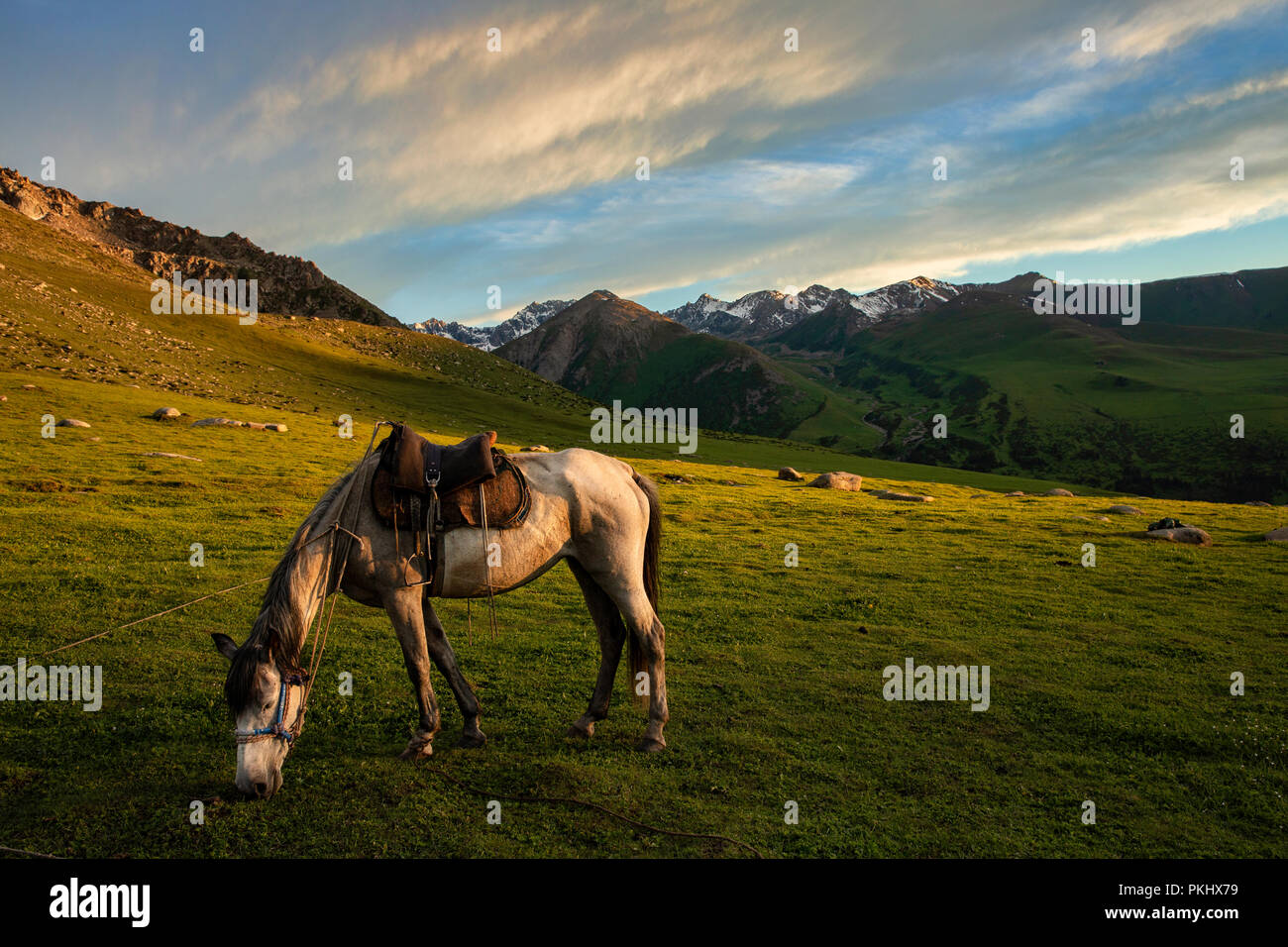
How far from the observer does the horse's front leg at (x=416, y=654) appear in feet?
22.7

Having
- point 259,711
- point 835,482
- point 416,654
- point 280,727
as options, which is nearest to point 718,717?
point 416,654

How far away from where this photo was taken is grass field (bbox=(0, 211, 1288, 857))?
6.26m

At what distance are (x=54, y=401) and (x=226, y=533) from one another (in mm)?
32238

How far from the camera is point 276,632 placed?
20.0 feet

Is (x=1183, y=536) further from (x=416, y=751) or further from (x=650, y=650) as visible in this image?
(x=416, y=751)

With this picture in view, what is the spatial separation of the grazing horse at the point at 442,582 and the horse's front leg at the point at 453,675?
14mm

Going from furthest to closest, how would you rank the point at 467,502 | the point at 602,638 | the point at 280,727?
the point at 602,638 < the point at 467,502 < the point at 280,727

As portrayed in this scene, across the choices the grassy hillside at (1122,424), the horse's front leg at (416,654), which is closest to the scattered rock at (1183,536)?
the horse's front leg at (416,654)

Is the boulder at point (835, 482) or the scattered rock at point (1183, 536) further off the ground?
the boulder at point (835, 482)

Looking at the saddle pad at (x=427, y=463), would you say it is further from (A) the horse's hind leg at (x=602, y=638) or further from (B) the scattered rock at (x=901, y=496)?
(B) the scattered rock at (x=901, y=496)

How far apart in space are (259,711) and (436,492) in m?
2.62

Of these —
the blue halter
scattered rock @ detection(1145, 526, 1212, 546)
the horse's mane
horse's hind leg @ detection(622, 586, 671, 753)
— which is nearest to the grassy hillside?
scattered rock @ detection(1145, 526, 1212, 546)
